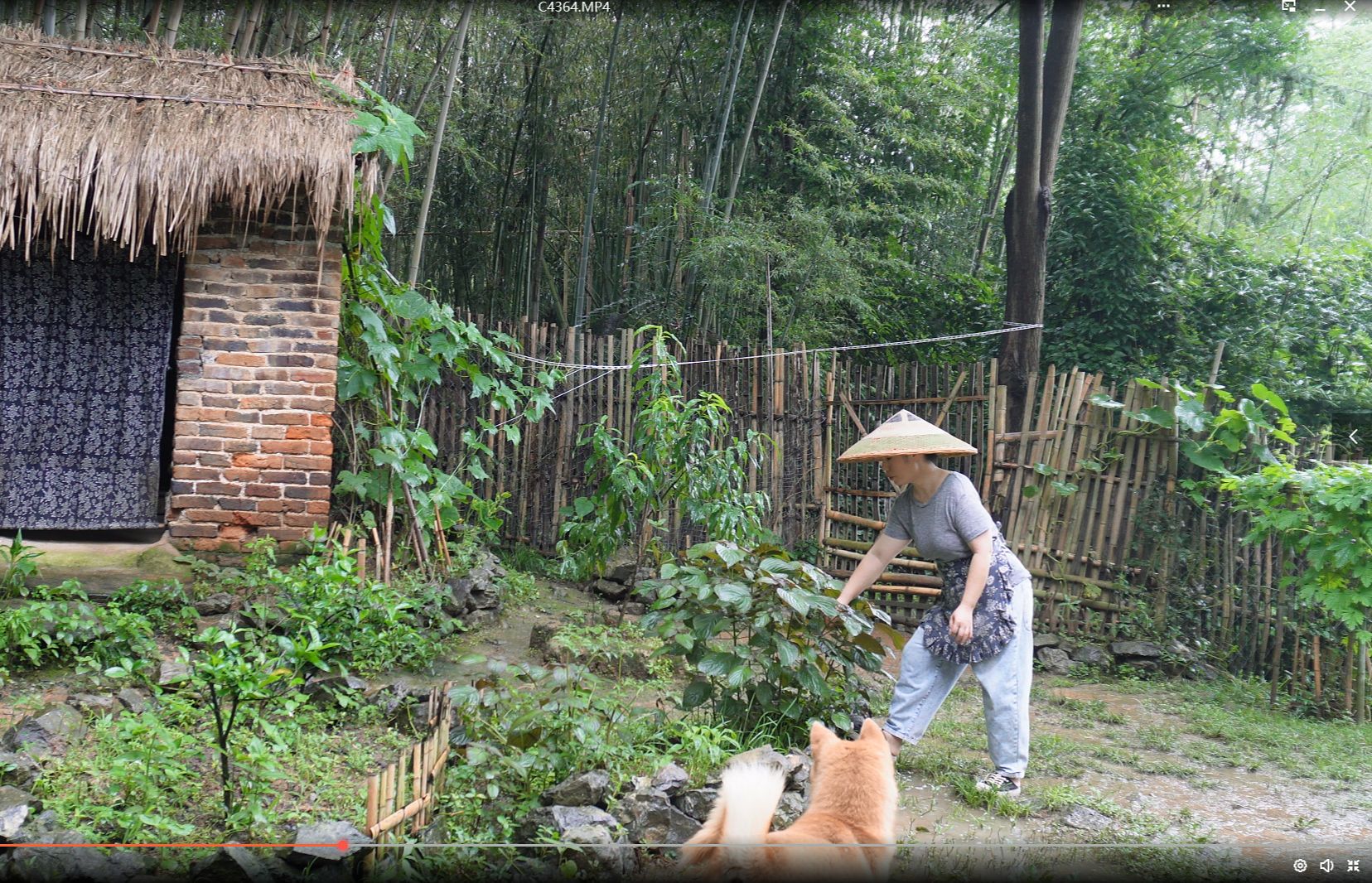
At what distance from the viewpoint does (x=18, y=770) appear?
3.15 meters

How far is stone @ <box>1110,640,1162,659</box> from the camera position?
6562 millimetres

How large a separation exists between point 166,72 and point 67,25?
5.13ft

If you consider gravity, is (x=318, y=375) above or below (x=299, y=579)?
above

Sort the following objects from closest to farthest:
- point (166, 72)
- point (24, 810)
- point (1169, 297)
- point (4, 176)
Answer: point (24, 810), point (4, 176), point (166, 72), point (1169, 297)

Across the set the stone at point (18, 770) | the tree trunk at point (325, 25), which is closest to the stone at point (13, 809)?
the stone at point (18, 770)

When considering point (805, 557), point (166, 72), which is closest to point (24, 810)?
point (166, 72)

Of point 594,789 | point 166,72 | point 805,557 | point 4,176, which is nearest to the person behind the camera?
point 594,789

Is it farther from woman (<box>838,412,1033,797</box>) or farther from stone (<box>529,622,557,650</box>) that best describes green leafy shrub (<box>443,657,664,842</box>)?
stone (<box>529,622,557,650</box>)

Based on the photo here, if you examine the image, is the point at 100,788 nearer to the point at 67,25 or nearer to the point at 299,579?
the point at 299,579

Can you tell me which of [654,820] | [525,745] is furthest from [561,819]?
[525,745]

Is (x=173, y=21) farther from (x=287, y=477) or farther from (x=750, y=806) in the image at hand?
(x=750, y=806)

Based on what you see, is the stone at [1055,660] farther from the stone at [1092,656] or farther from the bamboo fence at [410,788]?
the bamboo fence at [410,788]

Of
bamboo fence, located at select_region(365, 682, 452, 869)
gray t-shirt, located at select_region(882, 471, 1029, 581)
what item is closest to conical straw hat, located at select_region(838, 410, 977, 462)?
gray t-shirt, located at select_region(882, 471, 1029, 581)

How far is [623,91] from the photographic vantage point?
11.2 m
